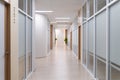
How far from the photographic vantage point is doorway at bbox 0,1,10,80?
3652 millimetres

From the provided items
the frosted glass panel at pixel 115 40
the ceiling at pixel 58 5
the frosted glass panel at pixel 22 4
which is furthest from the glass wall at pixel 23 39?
the frosted glass panel at pixel 115 40

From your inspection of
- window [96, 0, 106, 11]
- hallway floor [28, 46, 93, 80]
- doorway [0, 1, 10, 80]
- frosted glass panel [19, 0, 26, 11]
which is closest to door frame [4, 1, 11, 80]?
doorway [0, 1, 10, 80]

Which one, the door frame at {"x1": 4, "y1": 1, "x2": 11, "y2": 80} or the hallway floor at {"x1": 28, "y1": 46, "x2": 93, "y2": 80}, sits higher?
the door frame at {"x1": 4, "y1": 1, "x2": 11, "y2": 80}

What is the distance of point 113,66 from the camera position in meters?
3.94

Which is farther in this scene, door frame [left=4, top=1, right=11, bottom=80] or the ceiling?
the ceiling

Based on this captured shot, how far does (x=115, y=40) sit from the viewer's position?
3.82 meters

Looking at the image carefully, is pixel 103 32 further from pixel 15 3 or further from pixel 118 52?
pixel 15 3

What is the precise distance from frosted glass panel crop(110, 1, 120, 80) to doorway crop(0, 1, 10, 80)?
248 centimetres

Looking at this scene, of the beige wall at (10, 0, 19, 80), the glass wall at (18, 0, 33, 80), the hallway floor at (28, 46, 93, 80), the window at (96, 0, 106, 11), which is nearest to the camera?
the beige wall at (10, 0, 19, 80)

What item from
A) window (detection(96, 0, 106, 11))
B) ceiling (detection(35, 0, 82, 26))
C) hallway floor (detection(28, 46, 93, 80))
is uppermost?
ceiling (detection(35, 0, 82, 26))

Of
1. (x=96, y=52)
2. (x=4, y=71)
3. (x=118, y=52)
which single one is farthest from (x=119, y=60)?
(x=4, y=71)

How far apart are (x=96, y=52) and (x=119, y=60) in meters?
2.20

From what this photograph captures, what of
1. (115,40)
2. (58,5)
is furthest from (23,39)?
(58,5)

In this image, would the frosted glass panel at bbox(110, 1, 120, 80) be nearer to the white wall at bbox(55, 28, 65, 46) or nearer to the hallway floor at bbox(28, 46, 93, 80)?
the hallway floor at bbox(28, 46, 93, 80)
